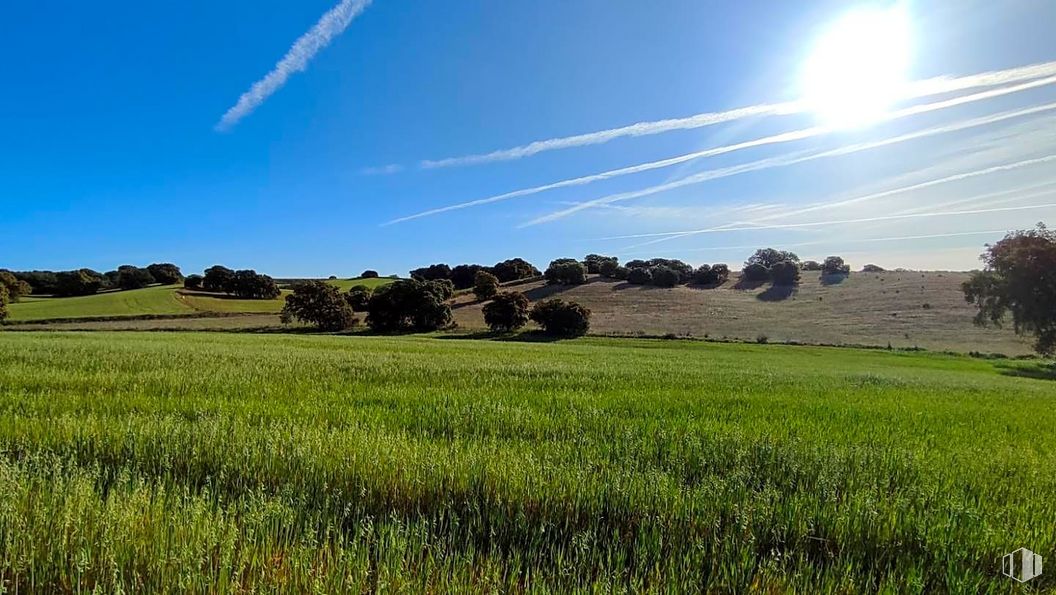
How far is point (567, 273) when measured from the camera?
10712 centimetres

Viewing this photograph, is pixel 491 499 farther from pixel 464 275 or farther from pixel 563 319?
pixel 464 275

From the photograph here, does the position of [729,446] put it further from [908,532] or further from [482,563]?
[482,563]

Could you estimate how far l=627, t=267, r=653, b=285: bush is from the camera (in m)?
103

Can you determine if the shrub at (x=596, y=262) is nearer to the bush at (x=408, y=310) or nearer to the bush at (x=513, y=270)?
the bush at (x=513, y=270)

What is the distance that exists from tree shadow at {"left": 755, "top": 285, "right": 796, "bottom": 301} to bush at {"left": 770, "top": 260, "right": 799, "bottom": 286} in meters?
2.70

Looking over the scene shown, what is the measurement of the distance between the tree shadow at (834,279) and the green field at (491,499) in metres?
101

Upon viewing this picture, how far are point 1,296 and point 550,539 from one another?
98.3m

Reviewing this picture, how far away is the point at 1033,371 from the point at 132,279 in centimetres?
15411

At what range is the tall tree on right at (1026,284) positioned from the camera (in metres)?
43.5

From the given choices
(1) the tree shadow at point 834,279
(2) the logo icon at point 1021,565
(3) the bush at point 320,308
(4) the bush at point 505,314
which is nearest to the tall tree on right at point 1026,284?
(1) the tree shadow at point 834,279

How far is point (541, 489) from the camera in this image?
4043mm

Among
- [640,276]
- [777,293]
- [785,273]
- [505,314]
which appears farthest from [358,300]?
[785,273]

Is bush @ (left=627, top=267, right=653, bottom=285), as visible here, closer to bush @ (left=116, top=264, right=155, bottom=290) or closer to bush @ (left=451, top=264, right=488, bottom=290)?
bush @ (left=451, top=264, right=488, bottom=290)

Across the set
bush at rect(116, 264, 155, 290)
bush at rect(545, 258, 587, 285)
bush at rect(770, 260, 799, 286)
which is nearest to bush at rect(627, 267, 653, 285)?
bush at rect(545, 258, 587, 285)
